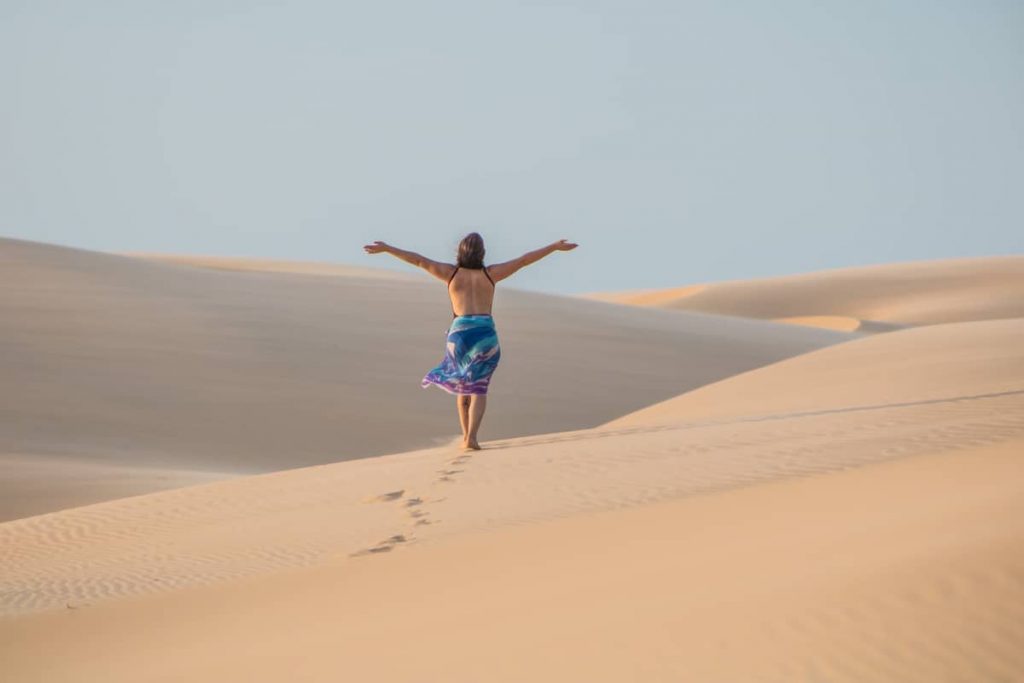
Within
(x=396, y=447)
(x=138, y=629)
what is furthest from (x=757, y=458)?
(x=396, y=447)

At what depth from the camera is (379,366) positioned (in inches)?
984

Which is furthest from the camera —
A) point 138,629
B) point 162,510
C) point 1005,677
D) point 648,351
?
point 648,351

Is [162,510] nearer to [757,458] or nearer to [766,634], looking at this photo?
[757,458]

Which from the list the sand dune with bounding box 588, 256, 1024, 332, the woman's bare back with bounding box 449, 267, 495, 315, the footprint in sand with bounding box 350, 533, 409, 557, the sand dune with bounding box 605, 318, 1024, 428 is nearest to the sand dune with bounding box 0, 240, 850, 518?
the sand dune with bounding box 605, 318, 1024, 428

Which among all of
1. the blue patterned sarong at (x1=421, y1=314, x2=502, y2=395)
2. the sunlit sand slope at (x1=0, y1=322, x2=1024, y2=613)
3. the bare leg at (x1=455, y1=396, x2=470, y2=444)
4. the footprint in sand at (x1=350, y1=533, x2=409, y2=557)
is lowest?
the footprint in sand at (x1=350, y1=533, x2=409, y2=557)

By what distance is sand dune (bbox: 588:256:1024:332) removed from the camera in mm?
51781

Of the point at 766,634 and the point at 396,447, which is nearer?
the point at 766,634

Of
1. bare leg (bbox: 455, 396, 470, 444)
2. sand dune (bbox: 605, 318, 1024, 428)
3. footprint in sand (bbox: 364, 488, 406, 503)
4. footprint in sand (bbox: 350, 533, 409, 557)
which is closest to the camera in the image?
footprint in sand (bbox: 350, 533, 409, 557)

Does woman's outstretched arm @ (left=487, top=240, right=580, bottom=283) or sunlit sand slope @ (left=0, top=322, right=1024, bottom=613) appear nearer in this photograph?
sunlit sand slope @ (left=0, top=322, right=1024, bottom=613)

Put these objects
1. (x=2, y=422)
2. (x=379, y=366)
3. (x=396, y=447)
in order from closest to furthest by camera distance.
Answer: (x=2, y=422)
(x=396, y=447)
(x=379, y=366)

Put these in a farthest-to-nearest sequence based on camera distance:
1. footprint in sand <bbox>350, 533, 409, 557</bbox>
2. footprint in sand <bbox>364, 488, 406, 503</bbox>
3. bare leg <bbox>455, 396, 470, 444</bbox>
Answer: bare leg <bbox>455, 396, 470, 444</bbox> < footprint in sand <bbox>364, 488, 406, 503</bbox> < footprint in sand <bbox>350, 533, 409, 557</bbox>

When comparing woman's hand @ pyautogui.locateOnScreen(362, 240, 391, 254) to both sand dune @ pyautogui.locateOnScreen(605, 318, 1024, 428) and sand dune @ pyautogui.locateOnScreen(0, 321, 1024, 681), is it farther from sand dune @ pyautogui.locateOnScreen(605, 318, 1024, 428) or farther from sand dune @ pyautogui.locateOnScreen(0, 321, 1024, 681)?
sand dune @ pyautogui.locateOnScreen(605, 318, 1024, 428)

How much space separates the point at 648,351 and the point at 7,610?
72.7ft

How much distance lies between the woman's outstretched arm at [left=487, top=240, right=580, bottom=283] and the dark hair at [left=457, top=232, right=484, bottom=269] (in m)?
0.12
